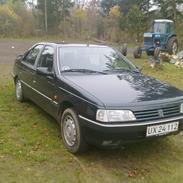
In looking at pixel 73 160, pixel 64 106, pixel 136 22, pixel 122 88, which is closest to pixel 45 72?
pixel 64 106

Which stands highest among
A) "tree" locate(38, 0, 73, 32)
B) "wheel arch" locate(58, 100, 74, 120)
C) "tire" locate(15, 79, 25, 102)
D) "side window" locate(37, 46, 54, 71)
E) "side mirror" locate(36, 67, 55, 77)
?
"tree" locate(38, 0, 73, 32)

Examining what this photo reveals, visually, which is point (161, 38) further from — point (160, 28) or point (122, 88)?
point (122, 88)

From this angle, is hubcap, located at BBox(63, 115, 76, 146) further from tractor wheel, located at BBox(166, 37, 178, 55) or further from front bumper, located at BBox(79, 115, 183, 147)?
tractor wheel, located at BBox(166, 37, 178, 55)

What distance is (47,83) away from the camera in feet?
18.9

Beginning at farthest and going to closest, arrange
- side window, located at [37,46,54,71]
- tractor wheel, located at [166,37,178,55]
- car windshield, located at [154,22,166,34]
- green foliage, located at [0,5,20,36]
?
1. green foliage, located at [0,5,20,36]
2. car windshield, located at [154,22,166,34]
3. tractor wheel, located at [166,37,178,55]
4. side window, located at [37,46,54,71]

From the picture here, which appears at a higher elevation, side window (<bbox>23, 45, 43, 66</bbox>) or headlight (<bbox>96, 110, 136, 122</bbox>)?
side window (<bbox>23, 45, 43, 66</bbox>)

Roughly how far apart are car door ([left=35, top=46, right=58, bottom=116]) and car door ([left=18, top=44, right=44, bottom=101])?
0.86 feet

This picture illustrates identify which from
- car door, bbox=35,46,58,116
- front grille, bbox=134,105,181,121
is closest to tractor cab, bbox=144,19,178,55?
car door, bbox=35,46,58,116

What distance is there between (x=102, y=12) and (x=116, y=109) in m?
48.2

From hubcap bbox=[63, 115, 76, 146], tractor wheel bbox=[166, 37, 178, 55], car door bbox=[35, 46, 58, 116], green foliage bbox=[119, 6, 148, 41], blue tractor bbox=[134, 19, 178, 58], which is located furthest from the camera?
green foliage bbox=[119, 6, 148, 41]

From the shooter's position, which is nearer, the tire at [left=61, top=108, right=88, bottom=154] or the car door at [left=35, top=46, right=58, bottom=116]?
the tire at [left=61, top=108, right=88, bottom=154]

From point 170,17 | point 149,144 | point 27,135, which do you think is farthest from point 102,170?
point 170,17

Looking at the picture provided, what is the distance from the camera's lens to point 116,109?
170 inches

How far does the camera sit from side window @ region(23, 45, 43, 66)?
22.3 ft
